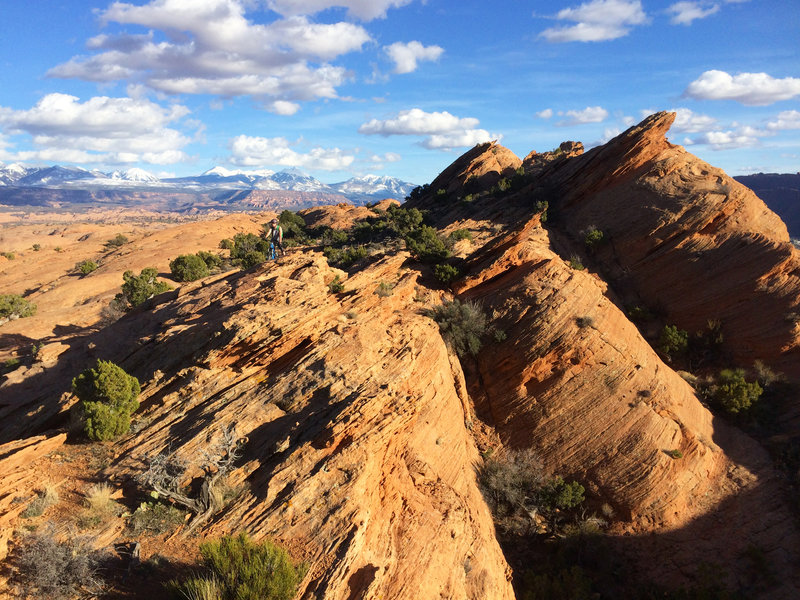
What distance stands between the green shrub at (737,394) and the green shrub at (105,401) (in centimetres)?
2335

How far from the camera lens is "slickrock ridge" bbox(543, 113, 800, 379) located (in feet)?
66.1

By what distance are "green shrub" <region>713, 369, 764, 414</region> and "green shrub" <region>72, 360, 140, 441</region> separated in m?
23.4

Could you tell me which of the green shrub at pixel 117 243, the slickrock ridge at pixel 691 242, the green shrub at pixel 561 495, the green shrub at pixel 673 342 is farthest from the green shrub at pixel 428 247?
the green shrub at pixel 117 243

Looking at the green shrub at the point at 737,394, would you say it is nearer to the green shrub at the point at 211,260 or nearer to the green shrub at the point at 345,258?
the green shrub at the point at 345,258

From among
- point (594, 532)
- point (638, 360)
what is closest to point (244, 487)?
point (594, 532)

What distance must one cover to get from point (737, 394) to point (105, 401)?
24497 mm

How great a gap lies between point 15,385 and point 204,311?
8.20m

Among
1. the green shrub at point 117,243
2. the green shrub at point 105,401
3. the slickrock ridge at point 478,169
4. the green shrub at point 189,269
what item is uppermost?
the slickrock ridge at point 478,169

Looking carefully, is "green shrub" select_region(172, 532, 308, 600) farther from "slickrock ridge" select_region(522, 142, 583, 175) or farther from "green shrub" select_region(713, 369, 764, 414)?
"slickrock ridge" select_region(522, 142, 583, 175)

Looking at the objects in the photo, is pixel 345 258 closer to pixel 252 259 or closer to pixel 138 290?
pixel 252 259

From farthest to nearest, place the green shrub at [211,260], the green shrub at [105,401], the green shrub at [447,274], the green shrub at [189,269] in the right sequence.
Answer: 1. the green shrub at [211,260]
2. the green shrub at [189,269]
3. the green shrub at [447,274]
4. the green shrub at [105,401]

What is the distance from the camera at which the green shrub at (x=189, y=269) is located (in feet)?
119

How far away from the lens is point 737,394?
18359 mm

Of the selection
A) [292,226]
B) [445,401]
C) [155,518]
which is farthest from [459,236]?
[292,226]
